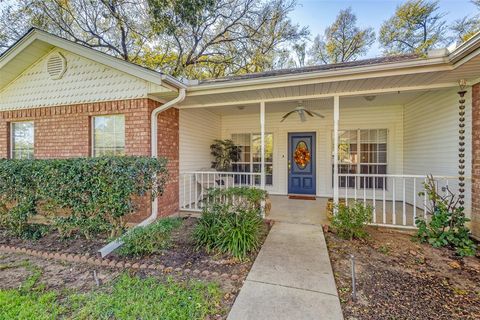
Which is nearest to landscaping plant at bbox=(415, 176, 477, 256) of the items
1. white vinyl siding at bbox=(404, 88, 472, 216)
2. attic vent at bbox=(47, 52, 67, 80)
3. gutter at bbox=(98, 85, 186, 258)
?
white vinyl siding at bbox=(404, 88, 472, 216)

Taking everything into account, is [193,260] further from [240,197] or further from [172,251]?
[240,197]

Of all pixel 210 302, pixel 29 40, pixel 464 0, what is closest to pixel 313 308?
pixel 210 302

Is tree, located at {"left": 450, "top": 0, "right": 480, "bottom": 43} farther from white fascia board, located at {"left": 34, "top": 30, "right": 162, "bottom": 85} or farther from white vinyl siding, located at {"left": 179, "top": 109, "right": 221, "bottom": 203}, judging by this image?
white fascia board, located at {"left": 34, "top": 30, "right": 162, "bottom": 85}

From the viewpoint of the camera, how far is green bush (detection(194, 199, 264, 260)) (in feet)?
11.5

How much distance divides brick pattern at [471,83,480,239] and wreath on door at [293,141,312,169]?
390 cm

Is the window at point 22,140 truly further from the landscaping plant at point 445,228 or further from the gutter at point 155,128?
the landscaping plant at point 445,228

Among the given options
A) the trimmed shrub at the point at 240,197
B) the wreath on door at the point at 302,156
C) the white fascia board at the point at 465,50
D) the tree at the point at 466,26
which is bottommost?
the trimmed shrub at the point at 240,197

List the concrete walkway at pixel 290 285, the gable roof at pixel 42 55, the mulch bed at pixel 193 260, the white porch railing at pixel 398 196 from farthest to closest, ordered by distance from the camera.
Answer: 1. the gable roof at pixel 42 55
2. the white porch railing at pixel 398 196
3. the mulch bed at pixel 193 260
4. the concrete walkway at pixel 290 285

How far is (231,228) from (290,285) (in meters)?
1.31

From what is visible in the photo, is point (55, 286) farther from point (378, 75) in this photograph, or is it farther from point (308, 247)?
point (378, 75)

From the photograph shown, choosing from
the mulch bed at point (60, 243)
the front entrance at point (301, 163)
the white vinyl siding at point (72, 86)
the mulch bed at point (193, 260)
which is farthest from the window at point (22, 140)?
the front entrance at point (301, 163)

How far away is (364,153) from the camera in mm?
7008

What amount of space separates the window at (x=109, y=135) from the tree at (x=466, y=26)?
41.8 ft

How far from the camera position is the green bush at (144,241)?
344 centimetres
